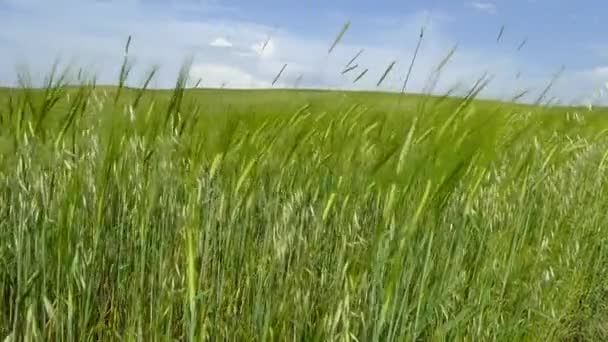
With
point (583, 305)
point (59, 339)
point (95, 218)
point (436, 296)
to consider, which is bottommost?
point (583, 305)

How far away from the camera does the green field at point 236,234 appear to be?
4.72 ft

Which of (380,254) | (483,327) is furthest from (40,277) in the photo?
(483,327)

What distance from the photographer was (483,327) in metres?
1.90

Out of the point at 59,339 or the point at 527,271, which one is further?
→ the point at 527,271

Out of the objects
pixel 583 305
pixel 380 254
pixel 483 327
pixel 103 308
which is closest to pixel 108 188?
pixel 103 308

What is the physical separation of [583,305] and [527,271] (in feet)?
2.23

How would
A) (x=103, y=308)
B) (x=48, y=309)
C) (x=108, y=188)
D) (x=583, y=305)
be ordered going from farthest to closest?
(x=583, y=305) < (x=108, y=188) < (x=103, y=308) < (x=48, y=309)

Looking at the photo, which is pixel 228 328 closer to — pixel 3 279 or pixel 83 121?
pixel 3 279

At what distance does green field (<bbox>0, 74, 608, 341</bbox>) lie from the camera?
144 cm

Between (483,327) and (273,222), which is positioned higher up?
(273,222)

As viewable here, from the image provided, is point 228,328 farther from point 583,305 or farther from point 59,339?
point 583,305

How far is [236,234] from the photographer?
66.1 inches

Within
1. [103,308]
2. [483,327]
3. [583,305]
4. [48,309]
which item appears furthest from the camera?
[583,305]

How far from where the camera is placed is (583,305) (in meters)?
2.67
